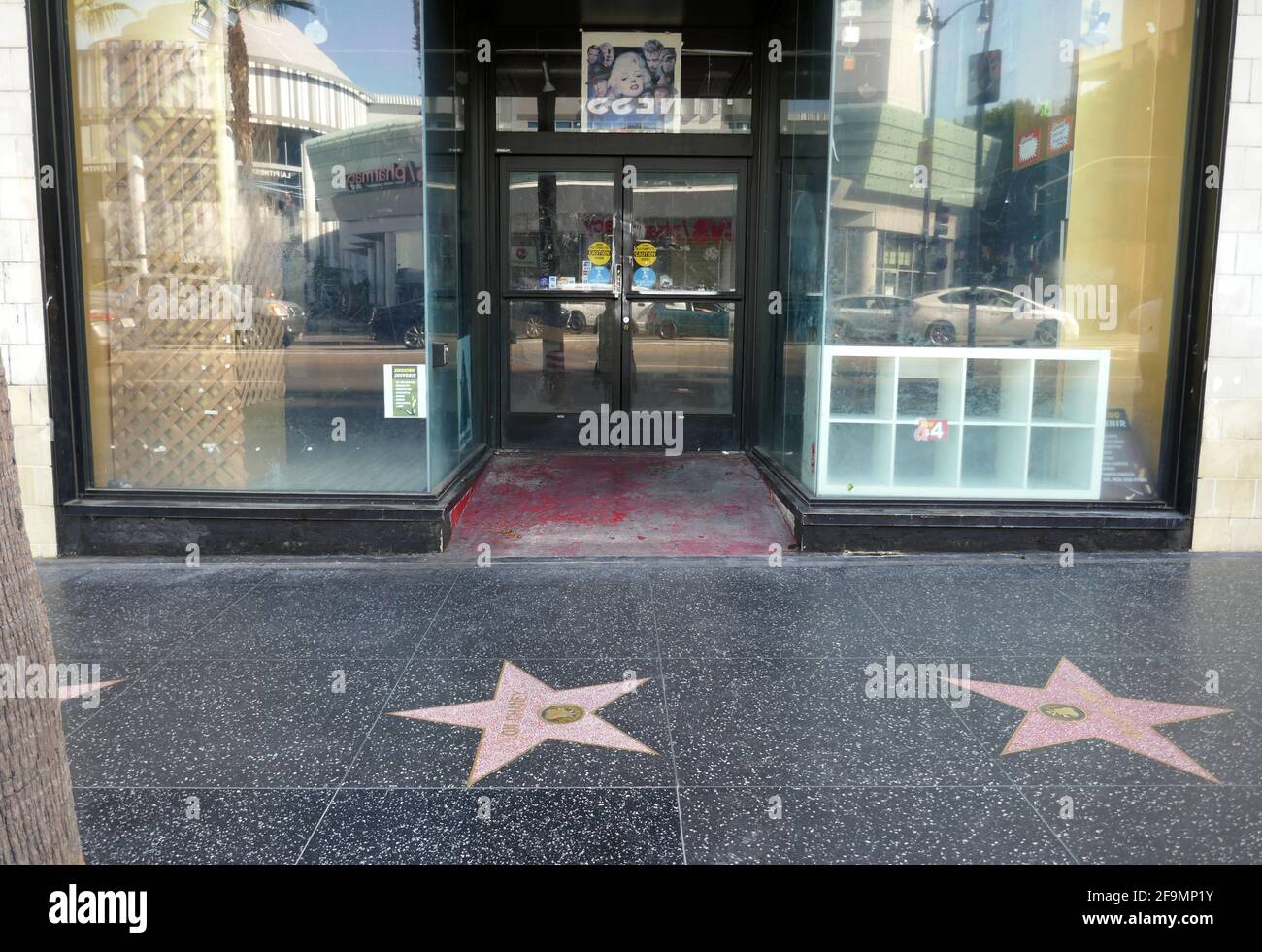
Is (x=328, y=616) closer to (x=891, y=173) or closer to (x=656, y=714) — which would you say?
(x=656, y=714)

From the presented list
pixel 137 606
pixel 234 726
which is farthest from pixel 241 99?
→ pixel 234 726

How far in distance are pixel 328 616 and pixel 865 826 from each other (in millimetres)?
3131

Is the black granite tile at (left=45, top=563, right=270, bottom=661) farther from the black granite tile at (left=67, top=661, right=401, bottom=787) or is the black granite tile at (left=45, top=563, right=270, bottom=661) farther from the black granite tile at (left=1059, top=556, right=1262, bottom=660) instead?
the black granite tile at (left=1059, top=556, right=1262, bottom=660)

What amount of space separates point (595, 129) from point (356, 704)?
634 centimetres

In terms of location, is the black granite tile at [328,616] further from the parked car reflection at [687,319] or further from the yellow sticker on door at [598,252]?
the yellow sticker on door at [598,252]

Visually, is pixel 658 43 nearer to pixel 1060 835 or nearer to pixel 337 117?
pixel 337 117

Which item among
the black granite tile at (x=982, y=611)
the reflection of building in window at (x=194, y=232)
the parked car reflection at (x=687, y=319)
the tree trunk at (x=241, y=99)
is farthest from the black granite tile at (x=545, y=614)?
the parked car reflection at (x=687, y=319)

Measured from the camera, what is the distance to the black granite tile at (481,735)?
3498mm

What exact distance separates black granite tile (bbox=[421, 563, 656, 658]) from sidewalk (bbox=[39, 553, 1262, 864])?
2cm

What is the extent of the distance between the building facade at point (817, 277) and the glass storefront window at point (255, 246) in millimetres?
18

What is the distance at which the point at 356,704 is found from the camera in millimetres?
4133

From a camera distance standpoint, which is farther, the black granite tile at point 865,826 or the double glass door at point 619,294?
the double glass door at point 619,294

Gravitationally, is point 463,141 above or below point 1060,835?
above
